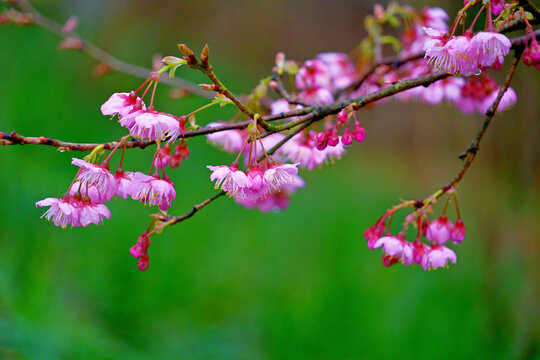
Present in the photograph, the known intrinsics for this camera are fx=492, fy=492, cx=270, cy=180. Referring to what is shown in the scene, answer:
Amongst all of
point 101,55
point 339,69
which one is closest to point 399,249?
point 339,69

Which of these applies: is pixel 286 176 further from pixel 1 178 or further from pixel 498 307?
pixel 1 178

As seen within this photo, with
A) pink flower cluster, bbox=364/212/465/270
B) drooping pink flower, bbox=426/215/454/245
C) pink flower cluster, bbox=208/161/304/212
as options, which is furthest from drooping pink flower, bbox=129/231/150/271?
drooping pink flower, bbox=426/215/454/245

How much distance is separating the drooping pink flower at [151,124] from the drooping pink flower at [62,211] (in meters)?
0.17

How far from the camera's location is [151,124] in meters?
0.74

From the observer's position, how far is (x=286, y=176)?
82 cm

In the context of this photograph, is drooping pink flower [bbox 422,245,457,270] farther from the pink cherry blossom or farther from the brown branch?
the pink cherry blossom

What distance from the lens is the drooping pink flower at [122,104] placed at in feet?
2.52

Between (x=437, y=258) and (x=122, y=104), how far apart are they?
62 centimetres

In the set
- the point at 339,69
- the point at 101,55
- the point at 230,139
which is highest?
the point at 101,55

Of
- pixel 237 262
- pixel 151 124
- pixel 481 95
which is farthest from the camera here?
pixel 237 262

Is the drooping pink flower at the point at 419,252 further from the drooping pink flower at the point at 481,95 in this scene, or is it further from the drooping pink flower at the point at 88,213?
the drooping pink flower at the point at 88,213

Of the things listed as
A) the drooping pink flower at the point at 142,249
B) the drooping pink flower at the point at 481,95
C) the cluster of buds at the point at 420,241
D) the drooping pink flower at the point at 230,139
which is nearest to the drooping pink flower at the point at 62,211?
the drooping pink flower at the point at 142,249

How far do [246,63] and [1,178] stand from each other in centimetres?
252

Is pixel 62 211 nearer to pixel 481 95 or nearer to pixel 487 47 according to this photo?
pixel 487 47
